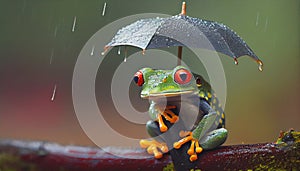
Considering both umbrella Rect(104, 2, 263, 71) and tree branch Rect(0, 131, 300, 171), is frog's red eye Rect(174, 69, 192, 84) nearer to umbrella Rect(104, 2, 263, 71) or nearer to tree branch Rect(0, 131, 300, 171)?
umbrella Rect(104, 2, 263, 71)

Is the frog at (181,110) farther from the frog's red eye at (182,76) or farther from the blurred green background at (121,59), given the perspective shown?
the blurred green background at (121,59)

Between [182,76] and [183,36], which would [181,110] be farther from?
[183,36]

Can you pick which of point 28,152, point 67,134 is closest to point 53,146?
point 28,152

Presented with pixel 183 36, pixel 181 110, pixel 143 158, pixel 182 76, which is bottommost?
pixel 143 158

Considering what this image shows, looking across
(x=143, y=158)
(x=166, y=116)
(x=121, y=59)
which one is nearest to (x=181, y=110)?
(x=166, y=116)

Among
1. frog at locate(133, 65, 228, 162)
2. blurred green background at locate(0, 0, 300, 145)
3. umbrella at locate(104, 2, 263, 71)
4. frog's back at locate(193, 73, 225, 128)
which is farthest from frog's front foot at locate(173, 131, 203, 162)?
blurred green background at locate(0, 0, 300, 145)

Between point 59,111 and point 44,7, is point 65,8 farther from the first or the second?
point 59,111

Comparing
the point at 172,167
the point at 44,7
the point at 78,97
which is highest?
the point at 44,7
